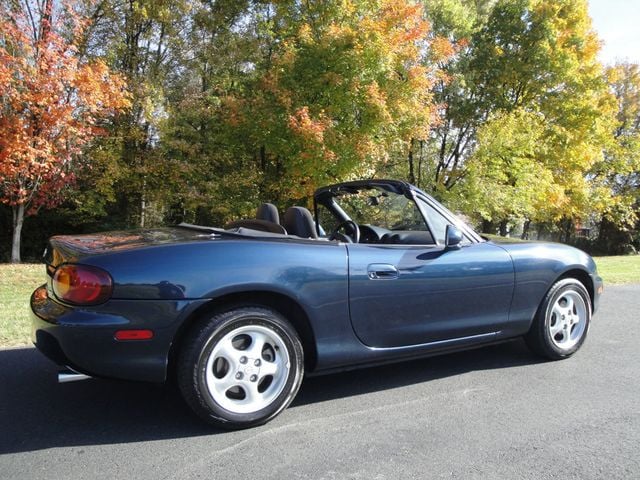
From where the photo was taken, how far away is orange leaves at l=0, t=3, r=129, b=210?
36.0 ft

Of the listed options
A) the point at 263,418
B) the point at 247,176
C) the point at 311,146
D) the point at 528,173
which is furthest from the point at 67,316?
the point at 528,173

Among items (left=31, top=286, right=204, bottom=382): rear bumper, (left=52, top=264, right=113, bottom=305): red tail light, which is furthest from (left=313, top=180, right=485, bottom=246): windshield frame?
(left=52, top=264, right=113, bottom=305): red tail light

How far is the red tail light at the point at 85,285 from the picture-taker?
2629 mm

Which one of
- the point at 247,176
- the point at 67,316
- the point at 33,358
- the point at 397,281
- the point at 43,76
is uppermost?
the point at 43,76

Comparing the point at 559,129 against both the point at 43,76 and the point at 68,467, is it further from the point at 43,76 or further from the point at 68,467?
the point at 68,467

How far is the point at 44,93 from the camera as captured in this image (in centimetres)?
1094

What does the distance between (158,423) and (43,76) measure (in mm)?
10568

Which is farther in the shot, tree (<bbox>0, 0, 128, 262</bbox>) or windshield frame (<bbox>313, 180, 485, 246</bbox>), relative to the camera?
tree (<bbox>0, 0, 128, 262</bbox>)

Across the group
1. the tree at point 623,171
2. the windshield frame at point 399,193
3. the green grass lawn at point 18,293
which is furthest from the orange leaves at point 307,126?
the tree at point 623,171

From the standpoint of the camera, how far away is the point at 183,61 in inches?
696

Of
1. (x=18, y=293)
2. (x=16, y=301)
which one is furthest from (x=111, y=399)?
(x=18, y=293)

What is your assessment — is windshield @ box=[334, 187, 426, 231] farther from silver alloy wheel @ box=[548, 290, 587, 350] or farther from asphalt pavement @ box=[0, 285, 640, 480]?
silver alloy wheel @ box=[548, 290, 587, 350]

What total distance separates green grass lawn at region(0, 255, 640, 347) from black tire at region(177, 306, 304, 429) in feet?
9.06

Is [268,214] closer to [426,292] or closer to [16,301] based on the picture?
[426,292]
